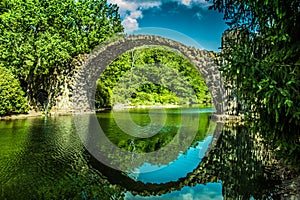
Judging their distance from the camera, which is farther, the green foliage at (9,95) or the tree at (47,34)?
the tree at (47,34)

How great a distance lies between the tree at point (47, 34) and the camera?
766 inches

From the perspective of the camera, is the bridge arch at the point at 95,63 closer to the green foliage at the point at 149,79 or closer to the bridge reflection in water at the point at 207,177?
the green foliage at the point at 149,79

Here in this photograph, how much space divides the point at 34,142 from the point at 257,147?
749 cm

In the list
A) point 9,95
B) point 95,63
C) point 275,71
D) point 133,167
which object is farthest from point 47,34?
point 275,71

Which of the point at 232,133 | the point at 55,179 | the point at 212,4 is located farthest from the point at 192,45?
the point at 55,179

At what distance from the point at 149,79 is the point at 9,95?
2052 cm

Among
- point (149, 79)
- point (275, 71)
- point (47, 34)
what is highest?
point (47, 34)

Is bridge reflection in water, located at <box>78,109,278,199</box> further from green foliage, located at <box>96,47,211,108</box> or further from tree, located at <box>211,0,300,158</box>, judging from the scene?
green foliage, located at <box>96,47,211,108</box>

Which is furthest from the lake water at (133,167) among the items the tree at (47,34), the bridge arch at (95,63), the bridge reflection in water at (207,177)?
the bridge arch at (95,63)

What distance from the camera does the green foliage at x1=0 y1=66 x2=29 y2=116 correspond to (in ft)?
57.1

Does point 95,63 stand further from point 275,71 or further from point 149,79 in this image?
point 275,71

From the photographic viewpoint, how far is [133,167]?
24.1ft

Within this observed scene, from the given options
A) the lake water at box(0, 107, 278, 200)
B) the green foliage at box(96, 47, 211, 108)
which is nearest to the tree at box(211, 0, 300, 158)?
the lake water at box(0, 107, 278, 200)

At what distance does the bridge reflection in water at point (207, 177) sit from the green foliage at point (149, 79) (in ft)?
66.7
